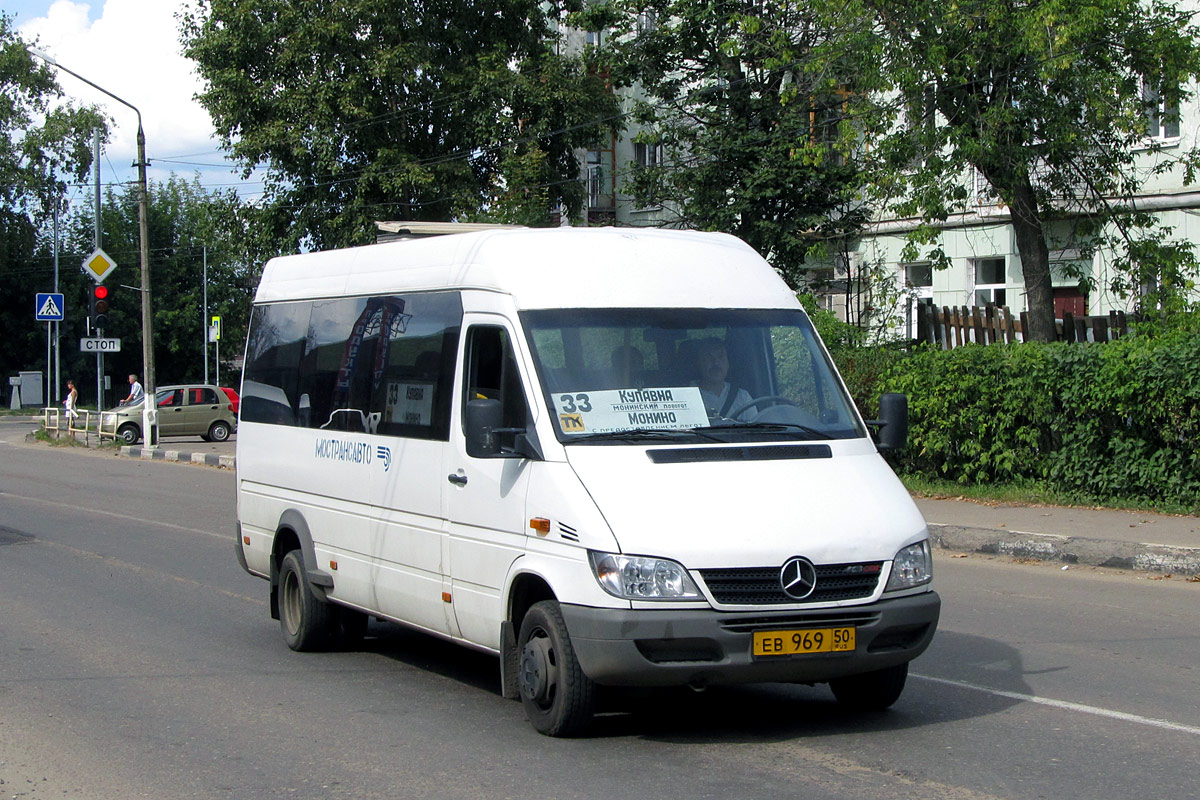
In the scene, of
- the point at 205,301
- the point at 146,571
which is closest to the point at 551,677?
the point at 146,571

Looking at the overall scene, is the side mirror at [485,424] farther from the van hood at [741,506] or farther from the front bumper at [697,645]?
the front bumper at [697,645]

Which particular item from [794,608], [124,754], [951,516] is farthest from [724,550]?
[951,516]

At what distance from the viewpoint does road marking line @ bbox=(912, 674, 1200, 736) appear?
6.39 m

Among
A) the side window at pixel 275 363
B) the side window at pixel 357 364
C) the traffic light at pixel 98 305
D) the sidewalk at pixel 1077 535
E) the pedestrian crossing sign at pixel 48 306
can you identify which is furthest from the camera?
the pedestrian crossing sign at pixel 48 306

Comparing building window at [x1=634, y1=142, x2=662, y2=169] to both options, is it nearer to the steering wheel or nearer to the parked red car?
the parked red car

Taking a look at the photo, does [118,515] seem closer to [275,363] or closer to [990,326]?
[275,363]

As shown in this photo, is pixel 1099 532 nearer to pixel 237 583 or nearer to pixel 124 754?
pixel 237 583

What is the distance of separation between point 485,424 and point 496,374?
0.53m

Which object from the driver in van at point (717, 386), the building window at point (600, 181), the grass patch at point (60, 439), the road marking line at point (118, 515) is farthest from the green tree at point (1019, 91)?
the grass patch at point (60, 439)

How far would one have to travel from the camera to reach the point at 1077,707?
22.3 feet

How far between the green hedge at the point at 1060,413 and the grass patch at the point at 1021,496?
0.30 ft

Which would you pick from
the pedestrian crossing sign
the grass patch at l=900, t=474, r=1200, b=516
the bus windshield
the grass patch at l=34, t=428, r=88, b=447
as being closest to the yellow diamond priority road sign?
the pedestrian crossing sign

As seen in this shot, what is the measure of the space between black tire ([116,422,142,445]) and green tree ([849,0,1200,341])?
22977 mm

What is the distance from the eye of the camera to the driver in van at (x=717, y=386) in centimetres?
654
